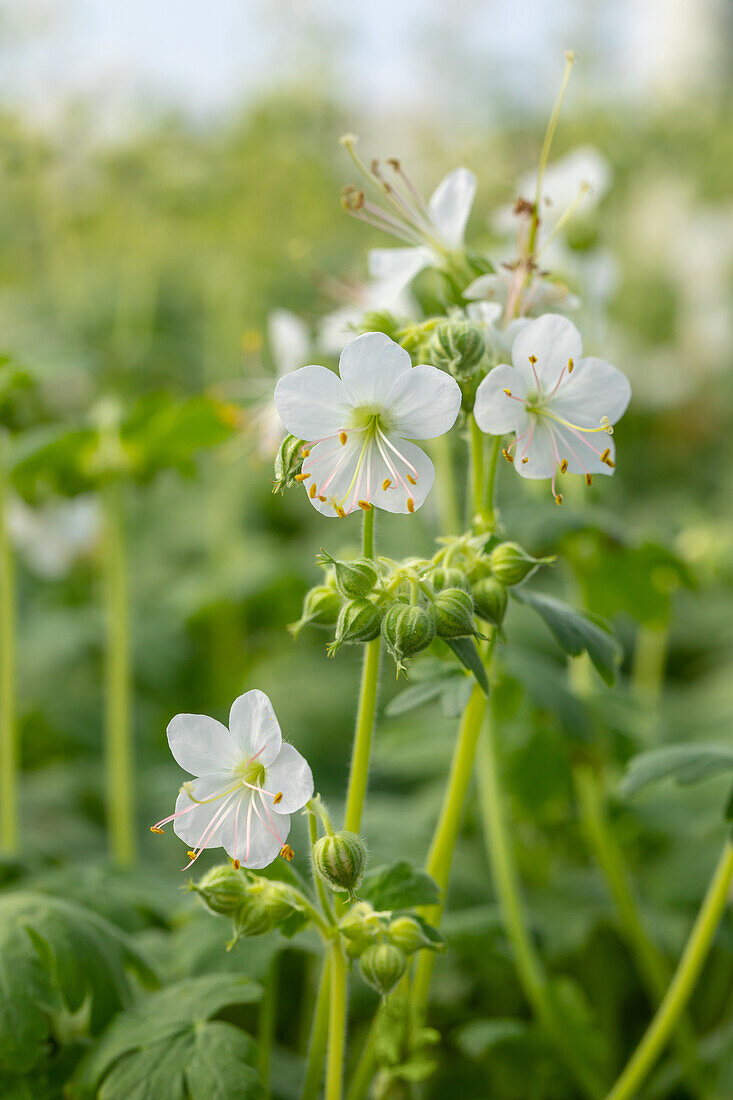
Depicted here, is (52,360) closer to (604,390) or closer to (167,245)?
(604,390)

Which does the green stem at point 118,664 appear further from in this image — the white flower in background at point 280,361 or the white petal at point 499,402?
the white petal at point 499,402

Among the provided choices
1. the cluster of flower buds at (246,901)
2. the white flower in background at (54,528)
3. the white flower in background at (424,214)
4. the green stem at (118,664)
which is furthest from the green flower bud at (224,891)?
the white flower in background at (54,528)

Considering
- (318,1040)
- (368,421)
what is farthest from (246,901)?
(368,421)

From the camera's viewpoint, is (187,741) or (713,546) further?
(713,546)

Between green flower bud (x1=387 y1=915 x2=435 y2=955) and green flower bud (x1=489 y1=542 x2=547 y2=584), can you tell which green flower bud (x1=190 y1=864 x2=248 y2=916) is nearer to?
green flower bud (x1=387 y1=915 x2=435 y2=955)

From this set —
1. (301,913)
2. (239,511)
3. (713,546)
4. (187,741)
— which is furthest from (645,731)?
(239,511)

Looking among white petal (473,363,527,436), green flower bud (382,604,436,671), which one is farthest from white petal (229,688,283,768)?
white petal (473,363,527,436)

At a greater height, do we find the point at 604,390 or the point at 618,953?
the point at 604,390
